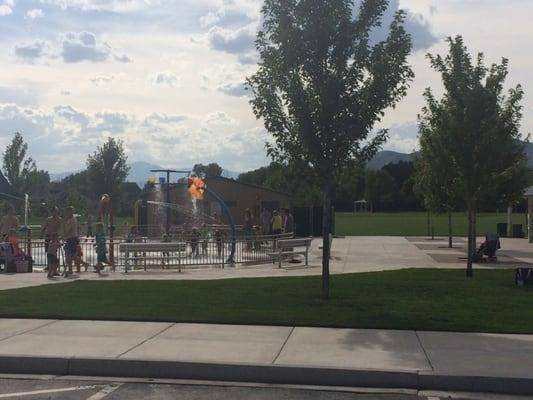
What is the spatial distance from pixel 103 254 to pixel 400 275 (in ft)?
26.0

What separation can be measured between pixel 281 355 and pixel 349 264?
42.3ft

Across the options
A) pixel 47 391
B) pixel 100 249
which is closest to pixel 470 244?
pixel 100 249

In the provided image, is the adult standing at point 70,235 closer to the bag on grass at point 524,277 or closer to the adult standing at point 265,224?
the bag on grass at point 524,277

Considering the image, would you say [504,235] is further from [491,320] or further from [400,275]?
[491,320]

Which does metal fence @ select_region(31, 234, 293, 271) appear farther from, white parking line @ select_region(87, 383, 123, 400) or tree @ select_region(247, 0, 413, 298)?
white parking line @ select_region(87, 383, 123, 400)

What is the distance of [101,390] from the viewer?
7227mm

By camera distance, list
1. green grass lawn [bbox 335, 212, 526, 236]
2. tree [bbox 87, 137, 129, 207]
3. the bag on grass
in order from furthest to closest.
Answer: tree [bbox 87, 137, 129, 207] → green grass lawn [bbox 335, 212, 526, 236] → the bag on grass

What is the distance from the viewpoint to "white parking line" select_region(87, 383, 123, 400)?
6949mm

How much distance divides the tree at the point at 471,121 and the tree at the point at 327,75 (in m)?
4.31

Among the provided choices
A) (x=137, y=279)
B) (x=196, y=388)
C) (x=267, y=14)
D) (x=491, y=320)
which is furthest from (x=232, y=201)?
(x=196, y=388)

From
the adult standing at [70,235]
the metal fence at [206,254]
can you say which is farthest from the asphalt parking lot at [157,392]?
the metal fence at [206,254]

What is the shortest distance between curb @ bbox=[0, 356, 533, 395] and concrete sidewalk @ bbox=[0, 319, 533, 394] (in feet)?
0.03

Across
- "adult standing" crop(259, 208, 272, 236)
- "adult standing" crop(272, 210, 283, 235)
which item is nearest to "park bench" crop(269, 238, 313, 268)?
"adult standing" crop(272, 210, 283, 235)

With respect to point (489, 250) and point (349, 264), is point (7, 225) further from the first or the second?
point (489, 250)
